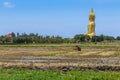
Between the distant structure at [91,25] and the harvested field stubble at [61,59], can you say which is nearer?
the harvested field stubble at [61,59]

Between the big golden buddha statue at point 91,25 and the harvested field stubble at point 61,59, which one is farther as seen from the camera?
the big golden buddha statue at point 91,25

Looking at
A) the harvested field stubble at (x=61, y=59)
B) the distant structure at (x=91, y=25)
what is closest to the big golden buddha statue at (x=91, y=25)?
the distant structure at (x=91, y=25)

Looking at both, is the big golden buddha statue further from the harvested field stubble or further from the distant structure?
the harvested field stubble

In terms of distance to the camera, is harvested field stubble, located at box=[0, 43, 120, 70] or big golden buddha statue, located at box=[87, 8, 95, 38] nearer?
harvested field stubble, located at box=[0, 43, 120, 70]

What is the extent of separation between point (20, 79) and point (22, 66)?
288 inches

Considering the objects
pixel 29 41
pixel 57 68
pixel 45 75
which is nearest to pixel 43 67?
pixel 57 68

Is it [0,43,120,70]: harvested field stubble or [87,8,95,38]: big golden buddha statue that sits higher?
[87,8,95,38]: big golden buddha statue

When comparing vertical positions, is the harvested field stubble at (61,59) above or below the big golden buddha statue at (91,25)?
below

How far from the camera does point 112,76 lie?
70.8 feet

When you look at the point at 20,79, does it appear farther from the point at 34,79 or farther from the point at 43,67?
the point at 43,67

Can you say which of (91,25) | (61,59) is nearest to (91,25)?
(91,25)

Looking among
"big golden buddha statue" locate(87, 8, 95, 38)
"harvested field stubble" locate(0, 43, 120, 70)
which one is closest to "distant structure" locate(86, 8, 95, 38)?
"big golden buddha statue" locate(87, 8, 95, 38)

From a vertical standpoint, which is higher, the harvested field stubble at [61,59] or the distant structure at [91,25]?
the distant structure at [91,25]

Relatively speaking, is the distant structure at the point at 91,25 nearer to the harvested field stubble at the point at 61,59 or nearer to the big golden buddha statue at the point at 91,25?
the big golden buddha statue at the point at 91,25
